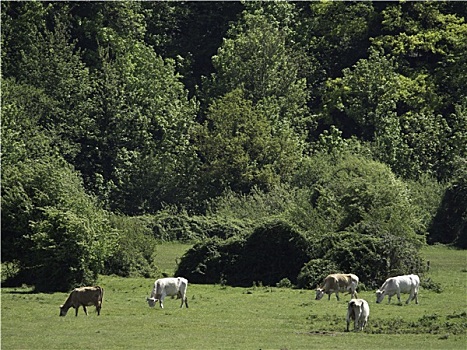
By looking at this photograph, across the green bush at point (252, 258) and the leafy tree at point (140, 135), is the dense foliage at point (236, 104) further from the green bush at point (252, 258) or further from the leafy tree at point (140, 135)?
the green bush at point (252, 258)

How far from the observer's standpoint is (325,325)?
32156 mm

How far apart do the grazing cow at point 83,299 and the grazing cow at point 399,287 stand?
8.77 m

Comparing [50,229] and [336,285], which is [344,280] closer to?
[336,285]

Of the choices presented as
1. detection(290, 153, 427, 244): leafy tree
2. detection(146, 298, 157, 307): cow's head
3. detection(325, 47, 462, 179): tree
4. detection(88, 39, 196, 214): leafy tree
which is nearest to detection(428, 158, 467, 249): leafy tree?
detection(325, 47, 462, 179): tree

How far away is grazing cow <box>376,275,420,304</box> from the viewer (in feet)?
123

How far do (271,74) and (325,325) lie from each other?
43030mm

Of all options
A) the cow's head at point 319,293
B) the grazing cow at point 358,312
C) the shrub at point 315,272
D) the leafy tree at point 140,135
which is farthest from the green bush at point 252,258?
the leafy tree at point 140,135

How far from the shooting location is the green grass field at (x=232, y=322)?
94.2 ft

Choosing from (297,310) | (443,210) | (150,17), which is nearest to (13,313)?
(297,310)

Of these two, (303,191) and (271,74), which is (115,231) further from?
(271,74)

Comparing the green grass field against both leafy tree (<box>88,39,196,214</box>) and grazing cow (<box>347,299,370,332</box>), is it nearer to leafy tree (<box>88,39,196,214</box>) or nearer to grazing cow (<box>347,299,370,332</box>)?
grazing cow (<box>347,299,370,332</box>)

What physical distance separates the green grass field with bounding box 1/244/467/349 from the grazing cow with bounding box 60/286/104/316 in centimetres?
34

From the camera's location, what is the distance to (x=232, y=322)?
32.9 m

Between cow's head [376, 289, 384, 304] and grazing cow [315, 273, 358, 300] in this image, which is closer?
cow's head [376, 289, 384, 304]
